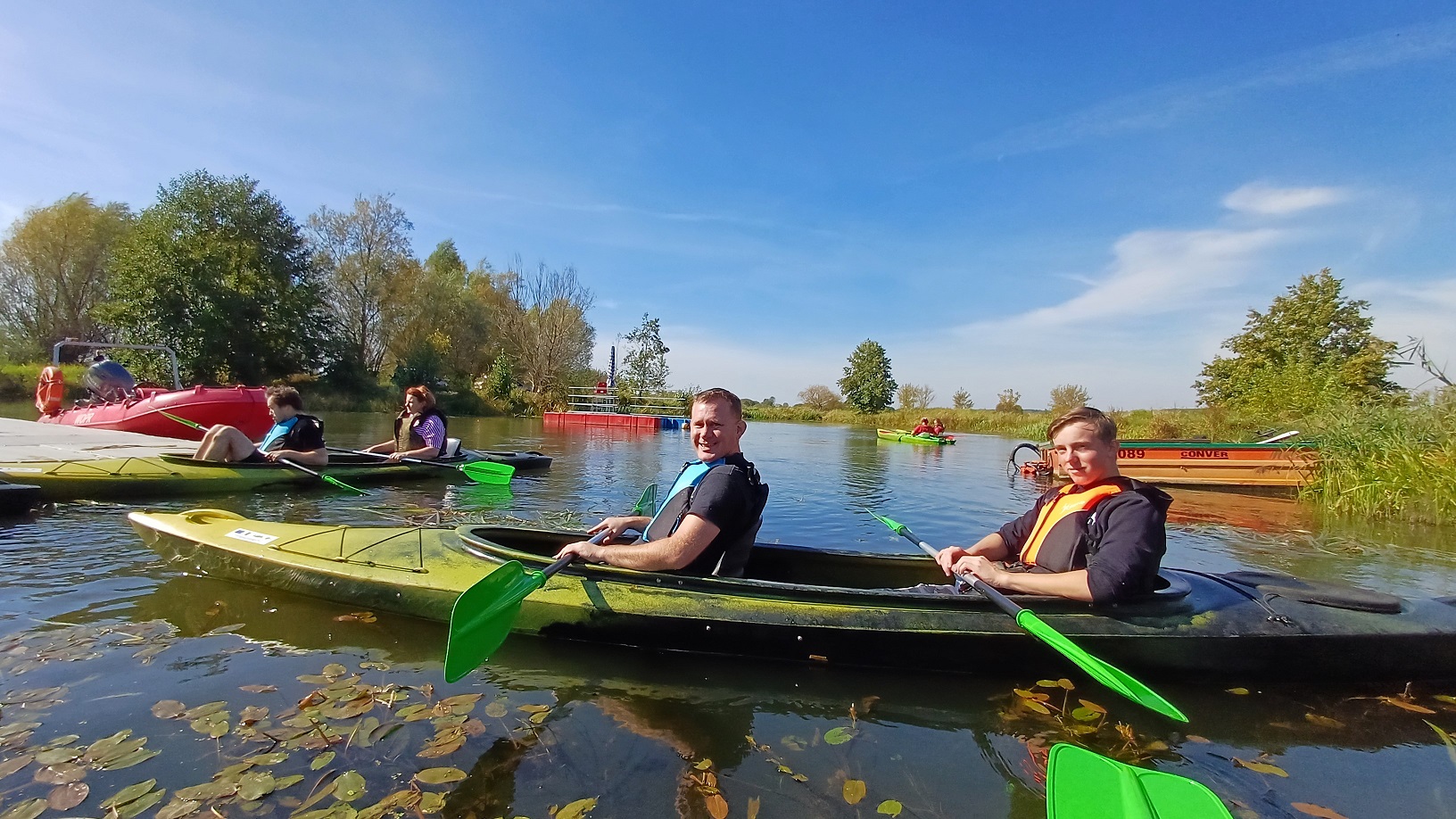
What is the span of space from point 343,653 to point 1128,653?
156 inches

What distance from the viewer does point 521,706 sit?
3.01m

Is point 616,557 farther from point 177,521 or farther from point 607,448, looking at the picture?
point 607,448

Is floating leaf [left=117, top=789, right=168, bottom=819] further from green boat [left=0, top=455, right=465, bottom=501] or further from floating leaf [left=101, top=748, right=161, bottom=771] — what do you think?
green boat [left=0, top=455, right=465, bottom=501]

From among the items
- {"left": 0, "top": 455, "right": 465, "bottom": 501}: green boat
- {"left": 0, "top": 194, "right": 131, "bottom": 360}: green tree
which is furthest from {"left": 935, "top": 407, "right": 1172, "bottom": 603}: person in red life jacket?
{"left": 0, "top": 194, "right": 131, "bottom": 360}: green tree

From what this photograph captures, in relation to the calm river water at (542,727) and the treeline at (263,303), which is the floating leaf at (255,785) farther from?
the treeline at (263,303)

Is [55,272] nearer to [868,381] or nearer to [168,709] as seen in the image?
[168,709]

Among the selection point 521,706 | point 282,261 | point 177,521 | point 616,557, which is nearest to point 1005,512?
point 616,557

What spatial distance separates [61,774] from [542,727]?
1.59m

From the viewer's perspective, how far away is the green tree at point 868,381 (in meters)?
53.8

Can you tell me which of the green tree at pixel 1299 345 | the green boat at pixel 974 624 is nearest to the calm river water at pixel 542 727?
the green boat at pixel 974 624

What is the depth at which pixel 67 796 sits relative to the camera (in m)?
2.19

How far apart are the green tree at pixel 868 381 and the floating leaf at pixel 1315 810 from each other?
1980 inches

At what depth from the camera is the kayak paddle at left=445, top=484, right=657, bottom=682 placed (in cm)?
273

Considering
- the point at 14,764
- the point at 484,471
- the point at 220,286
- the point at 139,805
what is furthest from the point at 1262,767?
the point at 220,286
